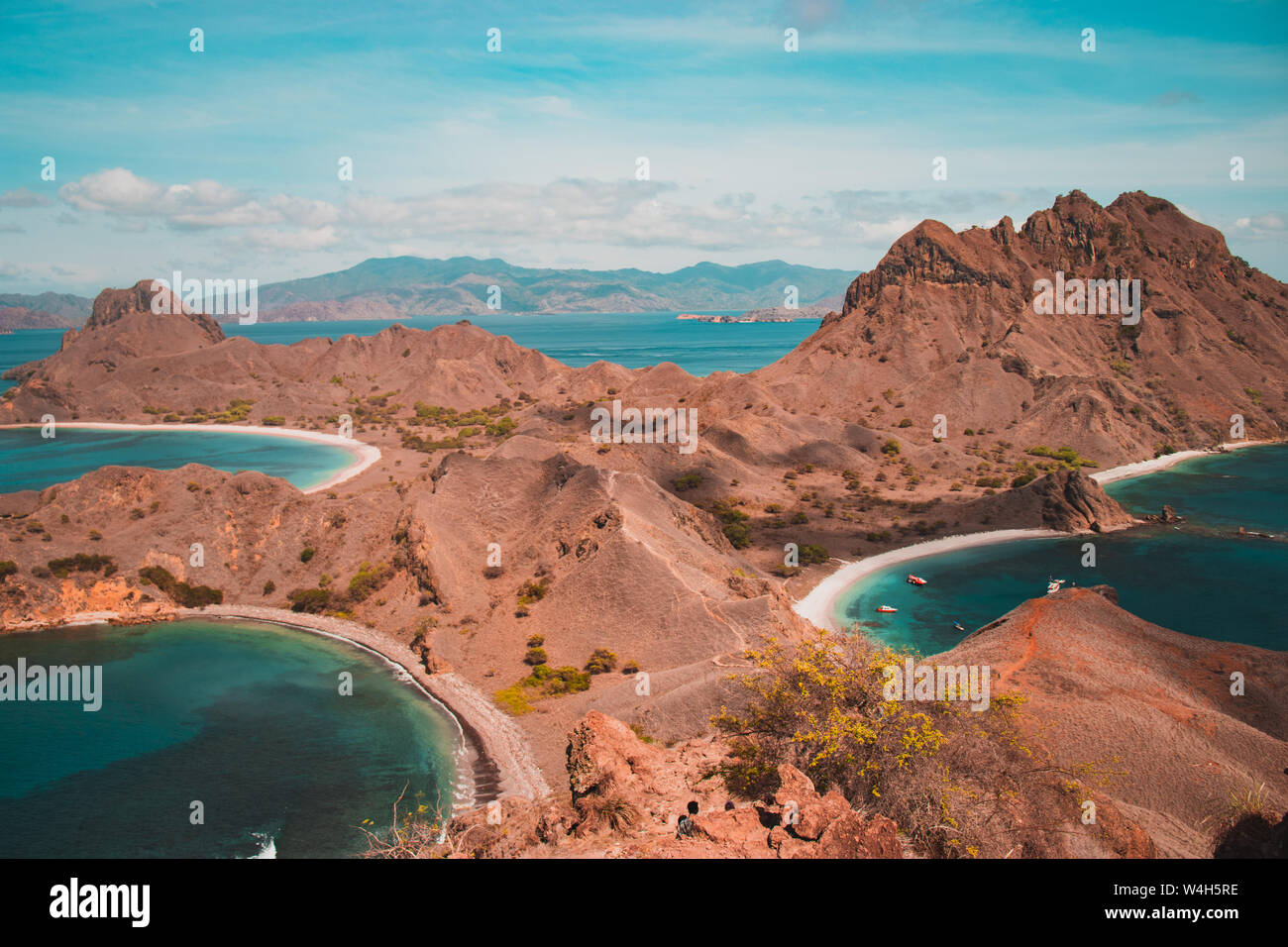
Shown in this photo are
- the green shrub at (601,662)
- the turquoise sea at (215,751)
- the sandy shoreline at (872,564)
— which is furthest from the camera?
the sandy shoreline at (872,564)

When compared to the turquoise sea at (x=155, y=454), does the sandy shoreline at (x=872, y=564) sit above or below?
below

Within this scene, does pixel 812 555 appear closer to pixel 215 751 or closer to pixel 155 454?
pixel 215 751

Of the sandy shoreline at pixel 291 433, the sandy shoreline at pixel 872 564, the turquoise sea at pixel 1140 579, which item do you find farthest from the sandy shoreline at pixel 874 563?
the sandy shoreline at pixel 291 433

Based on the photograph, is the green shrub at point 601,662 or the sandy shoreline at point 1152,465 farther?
the sandy shoreline at point 1152,465

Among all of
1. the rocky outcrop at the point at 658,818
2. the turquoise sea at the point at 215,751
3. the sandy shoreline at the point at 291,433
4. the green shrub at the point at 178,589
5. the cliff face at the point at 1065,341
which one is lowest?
the turquoise sea at the point at 215,751

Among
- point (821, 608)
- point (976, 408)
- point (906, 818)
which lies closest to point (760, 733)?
point (906, 818)

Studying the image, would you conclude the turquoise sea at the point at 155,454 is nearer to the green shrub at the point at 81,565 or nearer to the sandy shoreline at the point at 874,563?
the green shrub at the point at 81,565
